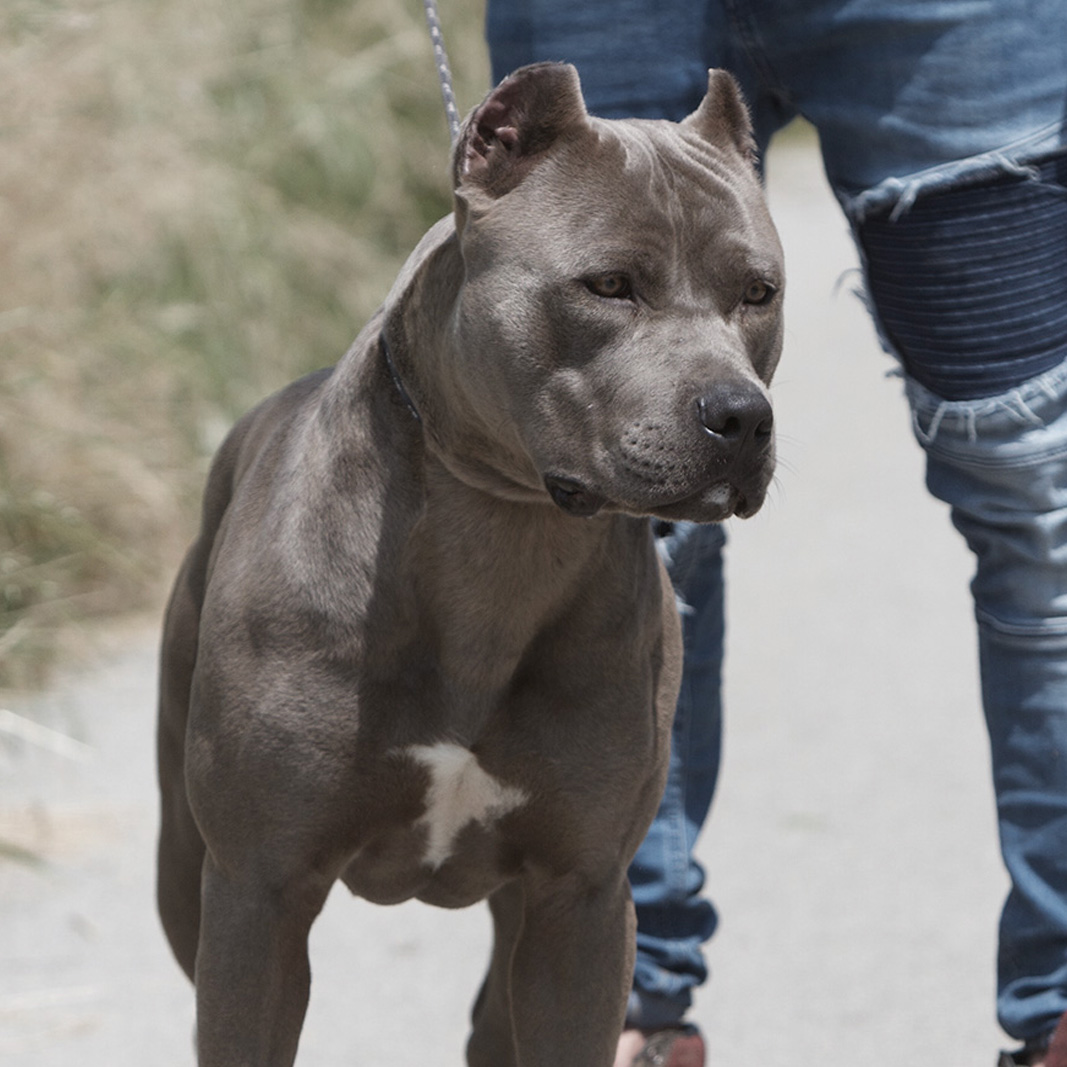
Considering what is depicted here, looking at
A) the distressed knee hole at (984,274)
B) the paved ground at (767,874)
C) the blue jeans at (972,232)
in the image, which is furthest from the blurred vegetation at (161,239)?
the distressed knee hole at (984,274)

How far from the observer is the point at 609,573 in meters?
2.54

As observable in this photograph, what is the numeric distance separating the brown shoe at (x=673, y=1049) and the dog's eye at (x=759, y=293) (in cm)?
142

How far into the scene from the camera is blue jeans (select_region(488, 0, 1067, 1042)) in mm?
2748

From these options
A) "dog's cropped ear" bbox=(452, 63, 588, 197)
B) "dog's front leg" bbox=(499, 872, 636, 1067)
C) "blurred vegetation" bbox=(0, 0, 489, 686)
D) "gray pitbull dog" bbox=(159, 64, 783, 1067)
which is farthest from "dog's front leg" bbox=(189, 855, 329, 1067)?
"blurred vegetation" bbox=(0, 0, 489, 686)

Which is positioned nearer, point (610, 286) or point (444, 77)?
point (610, 286)

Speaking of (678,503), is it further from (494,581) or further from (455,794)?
(455,794)

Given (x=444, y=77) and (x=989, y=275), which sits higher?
(x=444, y=77)

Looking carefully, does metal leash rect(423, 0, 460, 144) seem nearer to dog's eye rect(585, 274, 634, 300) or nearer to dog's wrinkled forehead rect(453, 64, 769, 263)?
dog's wrinkled forehead rect(453, 64, 769, 263)

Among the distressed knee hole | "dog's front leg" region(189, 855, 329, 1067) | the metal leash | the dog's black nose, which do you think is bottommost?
"dog's front leg" region(189, 855, 329, 1067)

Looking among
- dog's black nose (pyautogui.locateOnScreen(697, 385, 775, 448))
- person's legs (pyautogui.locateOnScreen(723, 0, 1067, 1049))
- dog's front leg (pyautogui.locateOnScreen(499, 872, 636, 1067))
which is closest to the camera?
dog's black nose (pyautogui.locateOnScreen(697, 385, 775, 448))

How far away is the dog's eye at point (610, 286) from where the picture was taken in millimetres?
2217

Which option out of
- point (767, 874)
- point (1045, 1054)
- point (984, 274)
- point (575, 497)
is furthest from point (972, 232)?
point (767, 874)

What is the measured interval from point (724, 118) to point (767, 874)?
7.87 feet

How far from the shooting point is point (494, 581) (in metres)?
2.50
